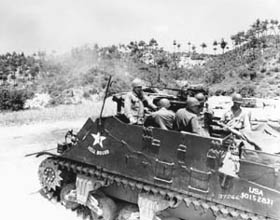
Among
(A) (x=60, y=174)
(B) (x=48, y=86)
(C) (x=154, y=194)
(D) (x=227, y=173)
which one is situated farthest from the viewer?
(B) (x=48, y=86)

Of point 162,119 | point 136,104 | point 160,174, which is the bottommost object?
point 160,174

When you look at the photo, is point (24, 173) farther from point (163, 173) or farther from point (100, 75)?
point (100, 75)

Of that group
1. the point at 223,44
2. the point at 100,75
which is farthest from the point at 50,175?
the point at 223,44

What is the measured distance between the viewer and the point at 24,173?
1117 cm

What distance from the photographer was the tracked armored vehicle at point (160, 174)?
5523mm

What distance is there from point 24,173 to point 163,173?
20.6 ft

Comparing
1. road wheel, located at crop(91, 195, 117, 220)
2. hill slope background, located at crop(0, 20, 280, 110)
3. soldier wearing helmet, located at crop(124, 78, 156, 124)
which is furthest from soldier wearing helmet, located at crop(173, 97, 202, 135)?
hill slope background, located at crop(0, 20, 280, 110)

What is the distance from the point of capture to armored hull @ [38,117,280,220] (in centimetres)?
552

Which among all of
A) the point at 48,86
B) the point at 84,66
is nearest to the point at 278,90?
the point at 84,66

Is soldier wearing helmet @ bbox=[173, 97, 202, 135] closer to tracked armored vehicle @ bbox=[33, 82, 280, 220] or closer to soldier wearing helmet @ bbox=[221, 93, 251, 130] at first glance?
tracked armored vehicle @ bbox=[33, 82, 280, 220]

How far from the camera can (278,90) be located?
37.6 m

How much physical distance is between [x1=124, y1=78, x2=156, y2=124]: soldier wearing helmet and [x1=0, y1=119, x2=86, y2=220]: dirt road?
8.65ft

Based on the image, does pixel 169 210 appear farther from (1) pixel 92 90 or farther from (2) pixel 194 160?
(1) pixel 92 90

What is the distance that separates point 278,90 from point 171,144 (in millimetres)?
34333
